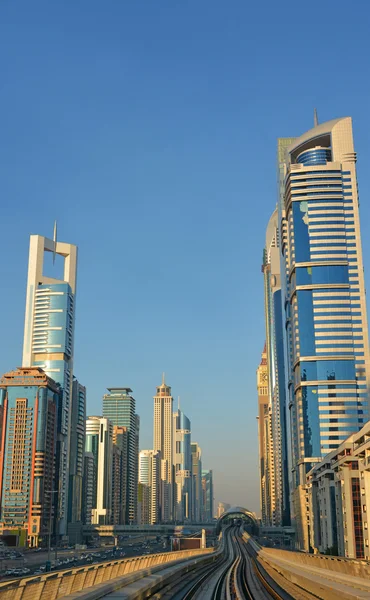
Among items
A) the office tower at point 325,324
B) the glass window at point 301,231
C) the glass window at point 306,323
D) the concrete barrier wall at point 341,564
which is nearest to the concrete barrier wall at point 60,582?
the concrete barrier wall at point 341,564

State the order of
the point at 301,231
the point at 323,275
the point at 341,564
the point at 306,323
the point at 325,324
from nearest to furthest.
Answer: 1. the point at 341,564
2. the point at 325,324
3. the point at 306,323
4. the point at 323,275
5. the point at 301,231

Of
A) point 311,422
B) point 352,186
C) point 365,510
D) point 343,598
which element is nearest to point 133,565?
point 343,598

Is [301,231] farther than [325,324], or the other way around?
[301,231]

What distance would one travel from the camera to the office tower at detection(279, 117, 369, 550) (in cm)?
18000

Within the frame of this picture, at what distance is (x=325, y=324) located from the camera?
186 metres

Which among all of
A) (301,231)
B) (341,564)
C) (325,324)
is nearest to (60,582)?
(341,564)

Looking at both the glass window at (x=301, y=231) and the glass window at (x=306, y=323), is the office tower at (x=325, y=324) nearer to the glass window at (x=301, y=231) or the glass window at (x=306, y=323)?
the glass window at (x=306, y=323)

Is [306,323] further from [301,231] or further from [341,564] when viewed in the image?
[341,564]

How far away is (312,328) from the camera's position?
186 metres

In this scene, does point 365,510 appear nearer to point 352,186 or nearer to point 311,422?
point 311,422

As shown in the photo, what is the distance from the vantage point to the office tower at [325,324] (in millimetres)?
180000

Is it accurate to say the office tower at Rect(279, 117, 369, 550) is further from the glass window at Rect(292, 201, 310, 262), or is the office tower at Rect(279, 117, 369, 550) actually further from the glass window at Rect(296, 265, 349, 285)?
the glass window at Rect(292, 201, 310, 262)

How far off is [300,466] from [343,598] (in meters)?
162

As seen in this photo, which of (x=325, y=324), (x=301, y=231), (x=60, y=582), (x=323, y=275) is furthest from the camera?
(x=301, y=231)
